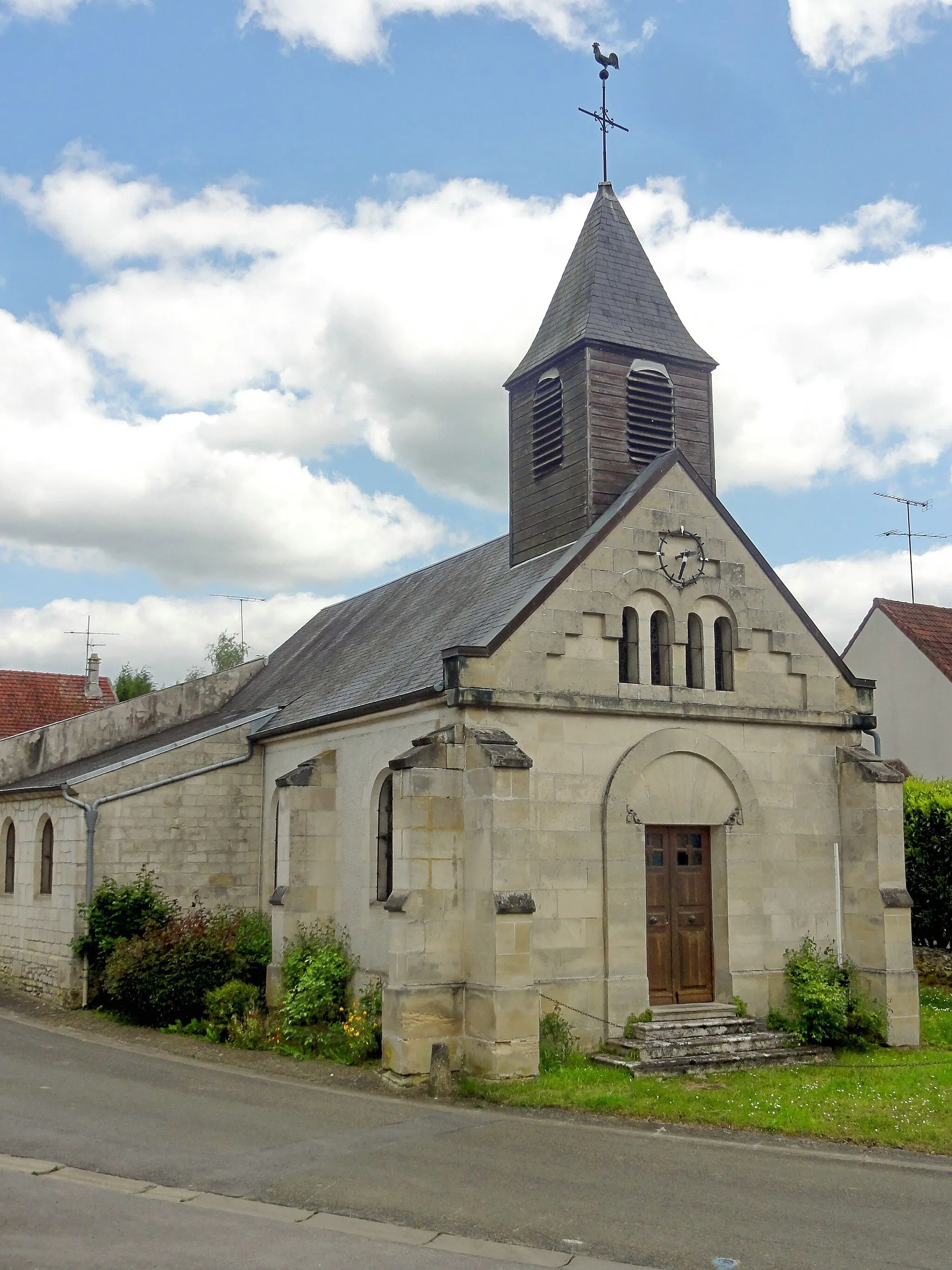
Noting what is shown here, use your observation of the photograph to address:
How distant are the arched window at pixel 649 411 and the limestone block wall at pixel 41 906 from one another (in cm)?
1174

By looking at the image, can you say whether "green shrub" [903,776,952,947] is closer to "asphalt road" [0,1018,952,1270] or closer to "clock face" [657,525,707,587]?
"clock face" [657,525,707,587]

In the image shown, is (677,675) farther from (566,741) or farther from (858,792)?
(858,792)

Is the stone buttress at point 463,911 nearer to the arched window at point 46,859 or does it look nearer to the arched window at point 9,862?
the arched window at point 46,859

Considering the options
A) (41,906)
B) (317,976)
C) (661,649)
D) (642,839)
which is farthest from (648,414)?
(41,906)

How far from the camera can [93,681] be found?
3572 cm

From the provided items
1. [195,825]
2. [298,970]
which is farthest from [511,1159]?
[195,825]

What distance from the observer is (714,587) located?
1714 centimetres

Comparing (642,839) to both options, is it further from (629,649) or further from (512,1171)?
(512,1171)

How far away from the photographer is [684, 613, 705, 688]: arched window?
16.9m

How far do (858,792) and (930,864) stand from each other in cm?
488

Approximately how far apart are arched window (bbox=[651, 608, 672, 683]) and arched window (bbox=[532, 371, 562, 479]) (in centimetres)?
319

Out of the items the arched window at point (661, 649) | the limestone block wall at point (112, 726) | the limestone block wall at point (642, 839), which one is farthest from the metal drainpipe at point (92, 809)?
the arched window at point (661, 649)

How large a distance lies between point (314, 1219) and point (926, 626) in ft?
81.1

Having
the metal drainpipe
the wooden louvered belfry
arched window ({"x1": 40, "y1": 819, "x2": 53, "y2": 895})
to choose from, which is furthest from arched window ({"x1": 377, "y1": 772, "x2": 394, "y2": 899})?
arched window ({"x1": 40, "y1": 819, "x2": 53, "y2": 895})
